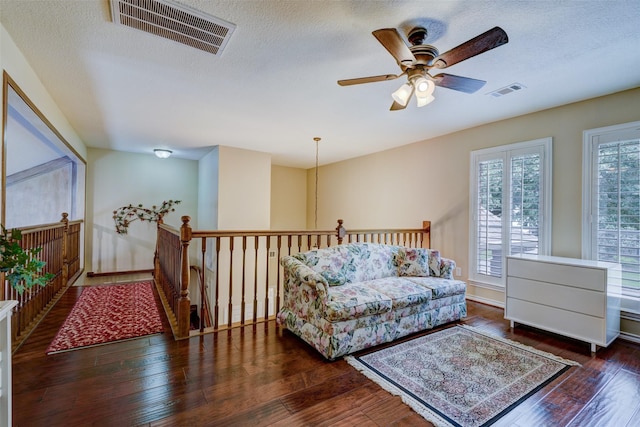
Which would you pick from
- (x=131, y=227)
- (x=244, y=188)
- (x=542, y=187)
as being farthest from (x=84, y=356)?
(x=542, y=187)

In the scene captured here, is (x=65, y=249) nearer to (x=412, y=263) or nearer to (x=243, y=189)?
(x=243, y=189)

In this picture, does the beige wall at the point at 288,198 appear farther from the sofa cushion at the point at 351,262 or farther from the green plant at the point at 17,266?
the green plant at the point at 17,266

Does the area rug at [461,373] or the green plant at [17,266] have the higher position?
the green plant at [17,266]

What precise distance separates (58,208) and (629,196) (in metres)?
7.89

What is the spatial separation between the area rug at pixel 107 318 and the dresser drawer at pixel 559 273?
12.5ft

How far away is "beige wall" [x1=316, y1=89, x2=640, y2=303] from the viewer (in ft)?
10.7

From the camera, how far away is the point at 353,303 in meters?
2.51

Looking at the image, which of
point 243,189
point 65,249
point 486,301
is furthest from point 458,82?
point 65,249

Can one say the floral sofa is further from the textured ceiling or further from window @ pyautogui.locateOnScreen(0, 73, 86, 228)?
window @ pyautogui.locateOnScreen(0, 73, 86, 228)

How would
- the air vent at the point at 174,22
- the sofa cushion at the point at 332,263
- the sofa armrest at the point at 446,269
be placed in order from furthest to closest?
the sofa armrest at the point at 446,269
the sofa cushion at the point at 332,263
the air vent at the point at 174,22

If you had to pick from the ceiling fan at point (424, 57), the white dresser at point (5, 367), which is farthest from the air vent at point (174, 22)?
the white dresser at point (5, 367)

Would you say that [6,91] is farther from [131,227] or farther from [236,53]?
[131,227]

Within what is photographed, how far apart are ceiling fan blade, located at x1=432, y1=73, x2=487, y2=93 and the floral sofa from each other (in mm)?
1856

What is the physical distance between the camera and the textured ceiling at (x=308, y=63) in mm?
1881
